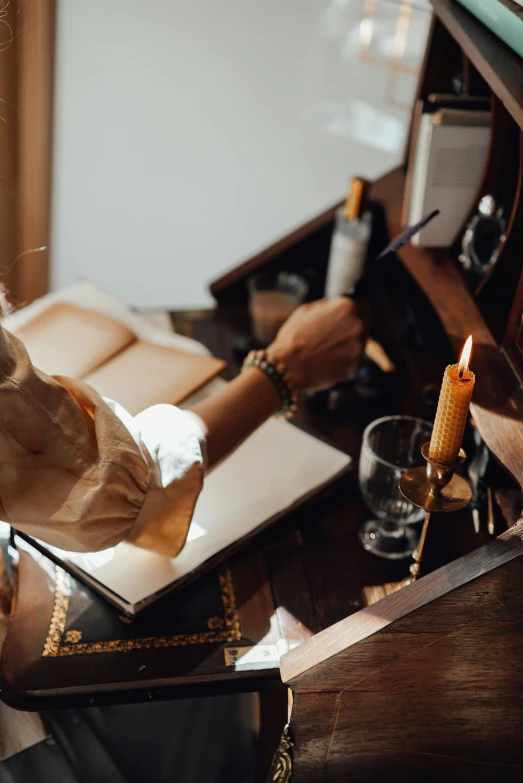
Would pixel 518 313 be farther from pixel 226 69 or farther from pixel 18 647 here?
pixel 226 69

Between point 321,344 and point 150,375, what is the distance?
275mm

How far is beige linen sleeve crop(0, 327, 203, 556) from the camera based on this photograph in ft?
2.48

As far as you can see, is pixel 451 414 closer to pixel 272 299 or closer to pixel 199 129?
pixel 272 299

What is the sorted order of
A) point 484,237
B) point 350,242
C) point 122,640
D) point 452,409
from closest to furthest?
point 452,409 → point 122,640 → point 484,237 → point 350,242

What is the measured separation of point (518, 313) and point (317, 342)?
1.01 ft

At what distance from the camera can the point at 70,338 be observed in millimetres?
1268

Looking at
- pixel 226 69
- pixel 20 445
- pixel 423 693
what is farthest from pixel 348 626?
pixel 226 69

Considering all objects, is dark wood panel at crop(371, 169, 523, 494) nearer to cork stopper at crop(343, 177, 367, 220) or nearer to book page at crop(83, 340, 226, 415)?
cork stopper at crop(343, 177, 367, 220)

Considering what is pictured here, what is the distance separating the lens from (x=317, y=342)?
3.64ft

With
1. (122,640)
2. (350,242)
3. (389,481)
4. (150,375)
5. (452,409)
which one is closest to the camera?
(452,409)

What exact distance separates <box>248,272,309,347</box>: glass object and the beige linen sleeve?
571mm

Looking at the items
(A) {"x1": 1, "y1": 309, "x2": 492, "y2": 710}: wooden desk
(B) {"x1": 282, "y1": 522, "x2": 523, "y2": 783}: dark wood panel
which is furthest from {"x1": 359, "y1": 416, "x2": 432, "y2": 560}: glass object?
(B) {"x1": 282, "y1": 522, "x2": 523, "y2": 783}: dark wood panel

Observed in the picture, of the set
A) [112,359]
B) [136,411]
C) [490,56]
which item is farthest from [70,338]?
[490,56]

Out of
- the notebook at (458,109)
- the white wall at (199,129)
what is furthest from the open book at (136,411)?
the white wall at (199,129)
